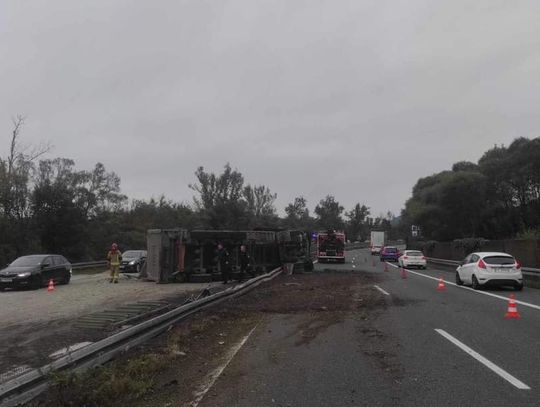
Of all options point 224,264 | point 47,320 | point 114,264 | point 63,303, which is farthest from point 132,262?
point 47,320

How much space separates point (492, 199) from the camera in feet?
225

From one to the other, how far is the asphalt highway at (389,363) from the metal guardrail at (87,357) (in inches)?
61.4

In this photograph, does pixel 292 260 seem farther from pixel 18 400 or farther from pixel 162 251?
pixel 18 400

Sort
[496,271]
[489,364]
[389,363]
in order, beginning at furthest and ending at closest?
[496,271] < [389,363] < [489,364]

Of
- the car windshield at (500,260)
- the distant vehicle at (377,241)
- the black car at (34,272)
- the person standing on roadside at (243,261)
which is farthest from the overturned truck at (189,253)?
the distant vehicle at (377,241)

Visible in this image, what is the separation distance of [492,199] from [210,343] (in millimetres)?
64384

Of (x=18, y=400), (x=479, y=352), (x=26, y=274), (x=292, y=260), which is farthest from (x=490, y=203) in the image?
(x=18, y=400)

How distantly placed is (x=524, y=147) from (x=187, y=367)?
210 ft

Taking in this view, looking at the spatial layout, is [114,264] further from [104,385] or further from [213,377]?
[104,385]

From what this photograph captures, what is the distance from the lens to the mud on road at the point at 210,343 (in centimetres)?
651

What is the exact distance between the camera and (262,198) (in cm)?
12250

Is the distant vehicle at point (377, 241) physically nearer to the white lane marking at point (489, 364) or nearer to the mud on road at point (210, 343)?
the mud on road at point (210, 343)

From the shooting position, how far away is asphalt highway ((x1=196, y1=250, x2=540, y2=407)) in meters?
6.54

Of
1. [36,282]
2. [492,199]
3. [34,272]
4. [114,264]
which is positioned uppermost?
[492,199]
